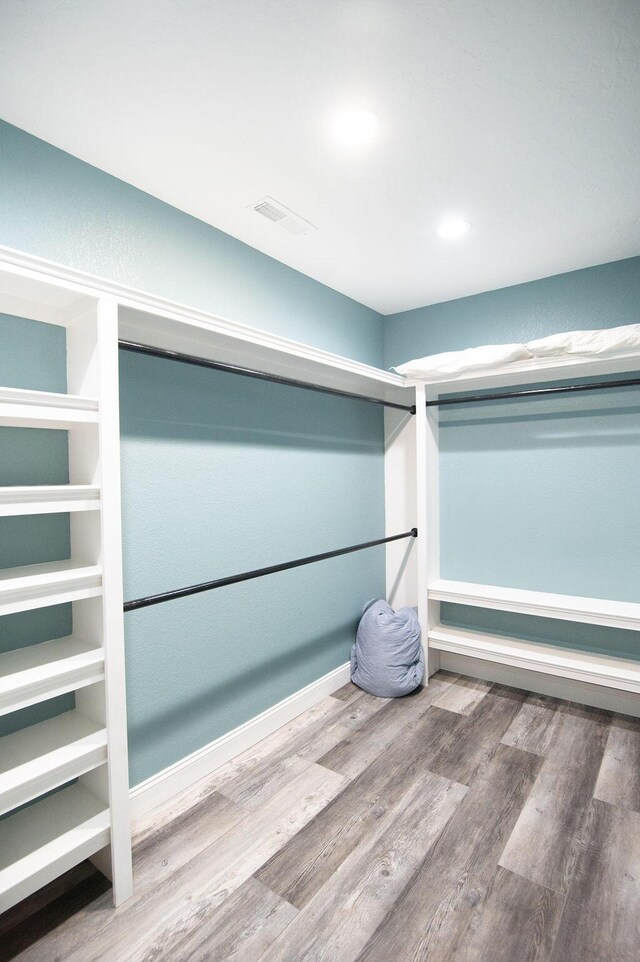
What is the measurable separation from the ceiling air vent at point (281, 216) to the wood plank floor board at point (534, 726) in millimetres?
2406

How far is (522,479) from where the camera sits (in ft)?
8.66

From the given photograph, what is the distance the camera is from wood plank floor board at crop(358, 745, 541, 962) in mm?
1212

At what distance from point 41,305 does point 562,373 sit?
222 cm

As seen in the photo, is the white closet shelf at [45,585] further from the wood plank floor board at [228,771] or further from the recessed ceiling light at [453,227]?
the recessed ceiling light at [453,227]

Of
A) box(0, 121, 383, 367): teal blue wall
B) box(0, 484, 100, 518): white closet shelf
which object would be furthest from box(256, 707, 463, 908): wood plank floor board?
box(0, 121, 383, 367): teal blue wall

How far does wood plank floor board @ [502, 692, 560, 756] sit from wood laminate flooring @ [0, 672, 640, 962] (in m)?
0.02

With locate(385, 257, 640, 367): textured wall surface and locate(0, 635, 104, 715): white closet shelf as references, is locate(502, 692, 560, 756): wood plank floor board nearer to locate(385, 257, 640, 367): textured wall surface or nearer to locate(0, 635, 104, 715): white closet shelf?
locate(0, 635, 104, 715): white closet shelf

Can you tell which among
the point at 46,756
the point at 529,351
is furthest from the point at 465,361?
the point at 46,756

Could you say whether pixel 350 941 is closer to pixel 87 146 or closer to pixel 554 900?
pixel 554 900

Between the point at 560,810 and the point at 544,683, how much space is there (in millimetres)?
927

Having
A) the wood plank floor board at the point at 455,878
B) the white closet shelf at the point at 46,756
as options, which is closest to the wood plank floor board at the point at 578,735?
the wood plank floor board at the point at 455,878

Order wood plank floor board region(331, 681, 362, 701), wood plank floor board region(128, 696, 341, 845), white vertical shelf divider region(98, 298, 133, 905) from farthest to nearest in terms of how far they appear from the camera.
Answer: wood plank floor board region(331, 681, 362, 701) < wood plank floor board region(128, 696, 341, 845) < white vertical shelf divider region(98, 298, 133, 905)

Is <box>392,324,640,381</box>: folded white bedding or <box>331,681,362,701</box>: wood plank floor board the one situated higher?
<box>392,324,640,381</box>: folded white bedding

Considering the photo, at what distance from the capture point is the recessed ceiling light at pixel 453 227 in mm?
1950
